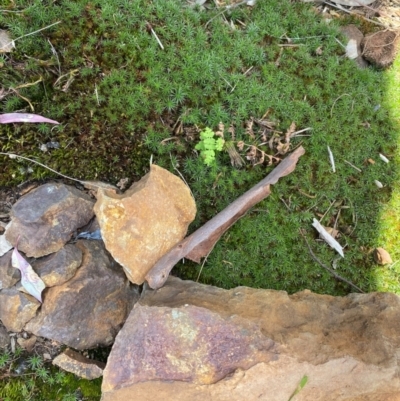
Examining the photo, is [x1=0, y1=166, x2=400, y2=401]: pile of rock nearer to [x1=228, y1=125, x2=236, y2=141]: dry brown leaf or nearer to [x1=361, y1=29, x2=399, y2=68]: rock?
[x1=228, y1=125, x2=236, y2=141]: dry brown leaf

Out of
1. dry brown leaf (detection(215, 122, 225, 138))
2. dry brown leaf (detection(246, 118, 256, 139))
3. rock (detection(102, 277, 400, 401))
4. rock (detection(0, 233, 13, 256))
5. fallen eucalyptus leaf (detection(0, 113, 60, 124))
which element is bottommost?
rock (detection(102, 277, 400, 401))

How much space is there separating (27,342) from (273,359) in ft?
6.89

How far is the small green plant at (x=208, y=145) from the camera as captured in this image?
406 cm

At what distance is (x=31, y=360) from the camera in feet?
12.0

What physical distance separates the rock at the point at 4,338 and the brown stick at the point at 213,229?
51.6 inches

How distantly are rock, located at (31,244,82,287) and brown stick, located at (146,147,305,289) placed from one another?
2.10ft

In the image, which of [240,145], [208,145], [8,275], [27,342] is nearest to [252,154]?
[240,145]

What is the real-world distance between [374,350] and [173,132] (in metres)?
2.65

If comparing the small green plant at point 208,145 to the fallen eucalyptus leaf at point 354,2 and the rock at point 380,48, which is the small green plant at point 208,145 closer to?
the rock at point 380,48

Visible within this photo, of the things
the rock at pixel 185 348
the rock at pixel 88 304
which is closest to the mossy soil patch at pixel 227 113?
the rock at pixel 88 304

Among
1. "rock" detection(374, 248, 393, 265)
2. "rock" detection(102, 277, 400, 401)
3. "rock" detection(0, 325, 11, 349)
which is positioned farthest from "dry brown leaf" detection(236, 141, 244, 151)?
"rock" detection(0, 325, 11, 349)

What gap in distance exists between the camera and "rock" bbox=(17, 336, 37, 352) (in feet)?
11.9

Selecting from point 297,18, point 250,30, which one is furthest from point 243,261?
point 297,18

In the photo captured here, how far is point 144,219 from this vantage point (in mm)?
3529
